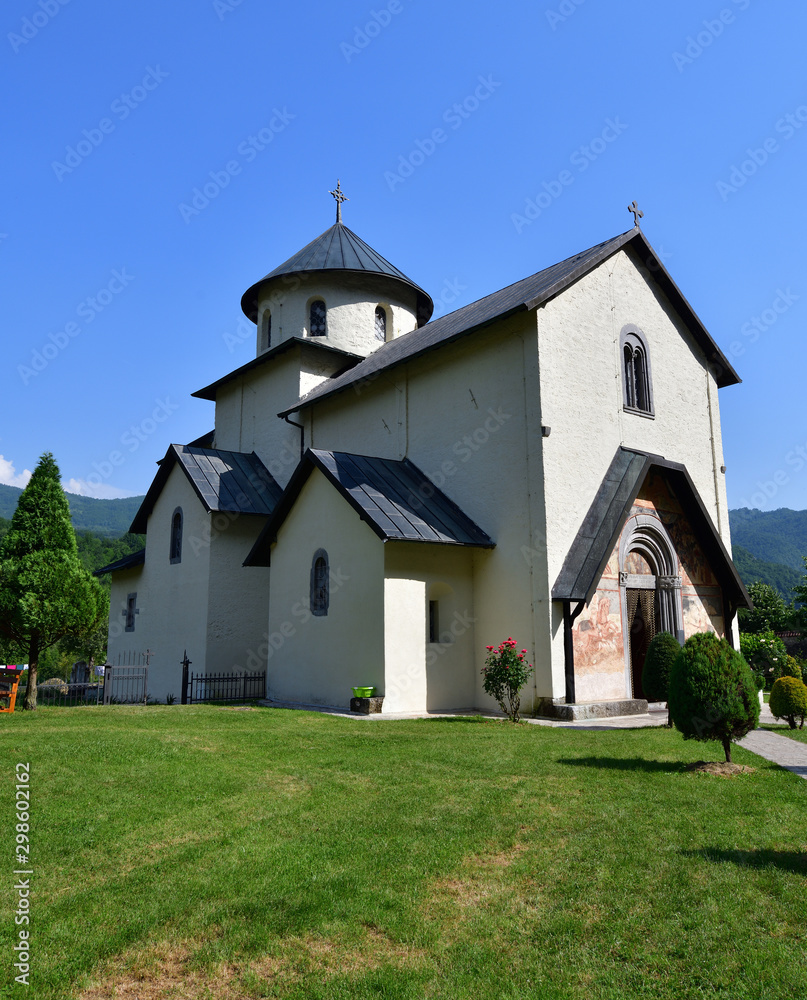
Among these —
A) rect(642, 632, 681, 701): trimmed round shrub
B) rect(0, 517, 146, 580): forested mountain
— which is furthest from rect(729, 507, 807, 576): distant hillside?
rect(642, 632, 681, 701): trimmed round shrub

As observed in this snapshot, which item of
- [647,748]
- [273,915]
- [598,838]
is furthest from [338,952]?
[647,748]

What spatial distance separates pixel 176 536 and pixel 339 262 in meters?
10.4

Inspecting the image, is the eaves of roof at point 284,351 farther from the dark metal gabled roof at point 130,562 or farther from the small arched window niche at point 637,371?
the small arched window niche at point 637,371

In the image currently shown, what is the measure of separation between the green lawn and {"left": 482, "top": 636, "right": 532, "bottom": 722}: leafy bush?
4.24 metres

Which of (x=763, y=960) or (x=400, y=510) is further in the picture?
(x=400, y=510)

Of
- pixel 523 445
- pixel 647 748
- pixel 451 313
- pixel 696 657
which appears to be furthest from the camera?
pixel 451 313

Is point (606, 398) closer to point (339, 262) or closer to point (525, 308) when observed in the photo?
point (525, 308)

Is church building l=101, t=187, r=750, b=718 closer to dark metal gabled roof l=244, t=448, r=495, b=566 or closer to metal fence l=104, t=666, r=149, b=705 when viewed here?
dark metal gabled roof l=244, t=448, r=495, b=566

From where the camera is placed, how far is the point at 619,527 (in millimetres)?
14633

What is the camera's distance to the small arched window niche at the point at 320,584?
15.9 m

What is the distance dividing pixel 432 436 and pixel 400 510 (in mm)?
2835

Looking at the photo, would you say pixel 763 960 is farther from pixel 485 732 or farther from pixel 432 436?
pixel 432 436

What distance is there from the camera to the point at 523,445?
14.9 meters

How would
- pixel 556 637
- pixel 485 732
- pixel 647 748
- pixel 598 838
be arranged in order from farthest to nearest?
pixel 556 637, pixel 485 732, pixel 647 748, pixel 598 838
